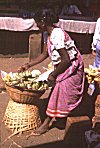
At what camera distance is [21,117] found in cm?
564

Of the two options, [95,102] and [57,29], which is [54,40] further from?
[95,102]

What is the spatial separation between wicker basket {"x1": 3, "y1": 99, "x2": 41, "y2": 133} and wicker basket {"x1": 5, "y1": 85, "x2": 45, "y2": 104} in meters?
0.13

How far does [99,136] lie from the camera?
487 centimetres

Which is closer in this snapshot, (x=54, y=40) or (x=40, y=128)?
(x=54, y=40)

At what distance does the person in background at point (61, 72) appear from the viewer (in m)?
5.22

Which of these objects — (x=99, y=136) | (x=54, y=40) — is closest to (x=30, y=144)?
(x=99, y=136)

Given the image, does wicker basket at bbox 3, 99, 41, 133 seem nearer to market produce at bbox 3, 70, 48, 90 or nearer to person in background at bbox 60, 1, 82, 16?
market produce at bbox 3, 70, 48, 90

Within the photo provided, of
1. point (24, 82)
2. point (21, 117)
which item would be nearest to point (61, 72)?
point (24, 82)

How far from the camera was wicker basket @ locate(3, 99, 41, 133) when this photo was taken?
5656mm

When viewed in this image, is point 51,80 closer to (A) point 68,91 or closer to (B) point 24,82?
(A) point 68,91

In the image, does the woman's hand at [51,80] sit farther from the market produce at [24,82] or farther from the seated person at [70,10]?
the seated person at [70,10]

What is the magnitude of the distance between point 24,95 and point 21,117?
0.40m

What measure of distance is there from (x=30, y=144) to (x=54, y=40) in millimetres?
1544

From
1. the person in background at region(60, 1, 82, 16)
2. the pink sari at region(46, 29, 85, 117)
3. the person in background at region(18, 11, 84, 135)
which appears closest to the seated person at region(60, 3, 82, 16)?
the person in background at region(60, 1, 82, 16)
